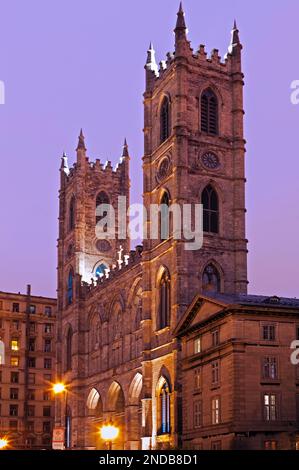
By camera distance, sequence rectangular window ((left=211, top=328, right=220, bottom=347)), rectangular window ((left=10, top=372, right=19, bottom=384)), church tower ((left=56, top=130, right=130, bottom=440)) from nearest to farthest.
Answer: rectangular window ((left=211, top=328, right=220, bottom=347))
church tower ((left=56, top=130, right=130, bottom=440))
rectangular window ((left=10, top=372, right=19, bottom=384))

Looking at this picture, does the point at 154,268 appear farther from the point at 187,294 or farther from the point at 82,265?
the point at 82,265

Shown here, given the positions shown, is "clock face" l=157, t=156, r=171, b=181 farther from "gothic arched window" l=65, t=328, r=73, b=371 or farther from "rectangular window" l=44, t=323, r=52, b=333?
"rectangular window" l=44, t=323, r=52, b=333

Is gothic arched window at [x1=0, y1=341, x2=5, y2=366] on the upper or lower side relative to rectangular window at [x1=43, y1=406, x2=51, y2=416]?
upper

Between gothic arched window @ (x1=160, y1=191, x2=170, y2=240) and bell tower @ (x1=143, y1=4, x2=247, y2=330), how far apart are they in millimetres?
285

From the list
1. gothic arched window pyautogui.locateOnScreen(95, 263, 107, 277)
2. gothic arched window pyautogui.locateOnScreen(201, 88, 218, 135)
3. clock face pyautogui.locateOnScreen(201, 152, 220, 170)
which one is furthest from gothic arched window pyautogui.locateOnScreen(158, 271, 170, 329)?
gothic arched window pyautogui.locateOnScreen(95, 263, 107, 277)

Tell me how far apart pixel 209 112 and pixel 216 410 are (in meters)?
32.6

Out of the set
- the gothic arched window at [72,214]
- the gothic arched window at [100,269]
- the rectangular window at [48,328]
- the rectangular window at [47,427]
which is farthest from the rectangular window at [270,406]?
the rectangular window at [48,328]

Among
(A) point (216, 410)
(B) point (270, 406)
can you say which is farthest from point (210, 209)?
(B) point (270, 406)

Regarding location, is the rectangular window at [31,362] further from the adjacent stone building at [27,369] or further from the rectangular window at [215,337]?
the rectangular window at [215,337]

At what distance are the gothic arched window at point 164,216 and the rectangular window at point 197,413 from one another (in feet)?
65.8

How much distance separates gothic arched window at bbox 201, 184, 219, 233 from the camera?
7756cm

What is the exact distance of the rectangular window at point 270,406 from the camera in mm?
55156

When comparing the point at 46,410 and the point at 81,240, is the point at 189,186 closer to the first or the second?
the point at 81,240

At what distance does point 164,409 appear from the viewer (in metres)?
74.0
